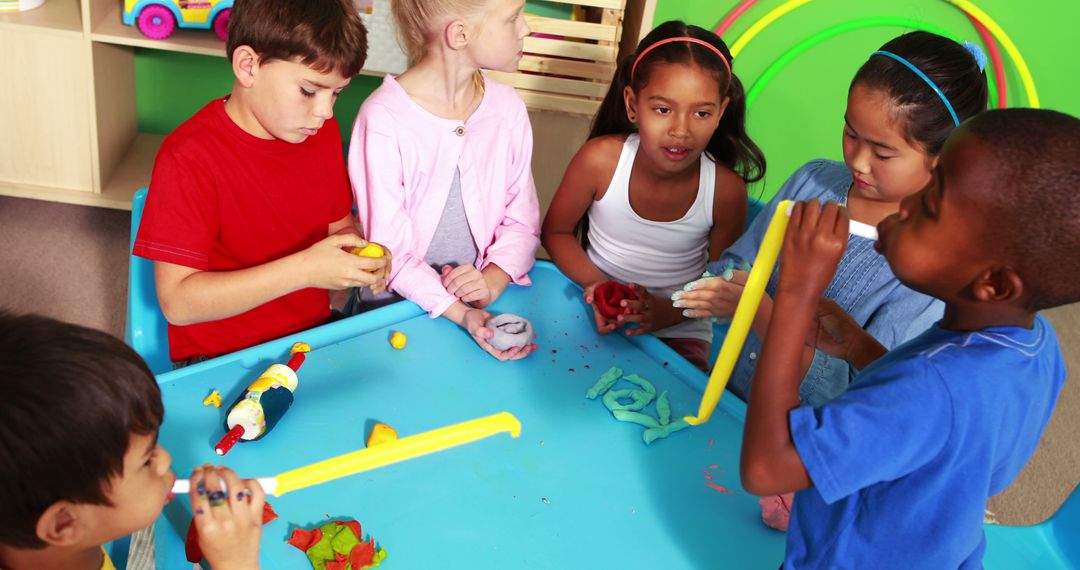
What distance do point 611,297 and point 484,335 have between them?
0.65 feet

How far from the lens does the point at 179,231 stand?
1.15m

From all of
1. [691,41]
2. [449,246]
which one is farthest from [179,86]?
[691,41]

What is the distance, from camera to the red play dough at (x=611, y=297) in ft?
4.22

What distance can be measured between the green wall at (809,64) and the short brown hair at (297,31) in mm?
1332

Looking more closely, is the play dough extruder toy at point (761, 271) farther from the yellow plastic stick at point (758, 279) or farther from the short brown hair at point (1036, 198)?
the short brown hair at point (1036, 198)

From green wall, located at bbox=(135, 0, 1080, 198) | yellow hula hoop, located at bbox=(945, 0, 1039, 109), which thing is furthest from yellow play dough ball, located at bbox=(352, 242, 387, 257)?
yellow hula hoop, located at bbox=(945, 0, 1039, 109)

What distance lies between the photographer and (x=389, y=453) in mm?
918

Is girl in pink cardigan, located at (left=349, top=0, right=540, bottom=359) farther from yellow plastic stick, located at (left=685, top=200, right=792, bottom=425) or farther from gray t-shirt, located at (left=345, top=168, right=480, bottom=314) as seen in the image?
yellow plastic stick, located at (left=685, top=200, right=792, bottom=425)

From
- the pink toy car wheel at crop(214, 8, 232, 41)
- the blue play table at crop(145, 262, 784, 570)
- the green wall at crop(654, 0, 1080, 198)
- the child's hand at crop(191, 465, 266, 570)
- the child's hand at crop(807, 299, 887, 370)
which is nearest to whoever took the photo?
the child's hand at crop(191, 465, 266, 570)

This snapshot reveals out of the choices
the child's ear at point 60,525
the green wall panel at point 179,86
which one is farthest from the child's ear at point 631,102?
the green wall panel at point 179,86

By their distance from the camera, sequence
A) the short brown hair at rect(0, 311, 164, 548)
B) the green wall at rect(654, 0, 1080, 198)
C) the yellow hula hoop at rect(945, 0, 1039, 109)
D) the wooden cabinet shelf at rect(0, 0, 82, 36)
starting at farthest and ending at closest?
1. the green wall at rect(654, 0, 1080, 198)
2. the yellow hula hoop at rect(945, 0, 1039, 109)
3. the wooden cabinet shelf at rect(0, 0, 82, 36)
4. the short brown hair at rect(0, 311, 164, 548)

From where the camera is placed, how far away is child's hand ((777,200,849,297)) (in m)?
0.81

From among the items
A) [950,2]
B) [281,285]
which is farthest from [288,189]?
[950,2]

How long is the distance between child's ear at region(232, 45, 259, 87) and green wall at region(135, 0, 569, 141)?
144cm
